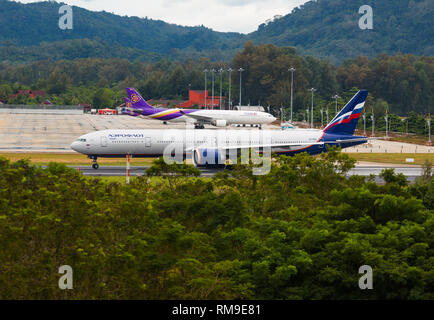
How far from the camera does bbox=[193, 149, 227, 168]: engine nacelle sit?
56.8 meters

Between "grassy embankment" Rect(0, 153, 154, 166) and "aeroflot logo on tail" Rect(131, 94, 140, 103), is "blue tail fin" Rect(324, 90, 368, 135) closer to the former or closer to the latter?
"grassy embankment" Rect(0, 153, 154, 166)

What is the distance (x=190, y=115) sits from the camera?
122188 millimetres

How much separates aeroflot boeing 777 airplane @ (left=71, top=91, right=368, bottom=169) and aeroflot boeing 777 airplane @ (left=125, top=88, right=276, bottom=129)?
58787mm

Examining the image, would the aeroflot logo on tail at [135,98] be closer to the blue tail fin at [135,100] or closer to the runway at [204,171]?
the blue tail fin at [135,100]

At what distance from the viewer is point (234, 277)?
20.1m

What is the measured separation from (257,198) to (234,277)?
11.1 meters

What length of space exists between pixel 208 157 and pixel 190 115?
65894 mm

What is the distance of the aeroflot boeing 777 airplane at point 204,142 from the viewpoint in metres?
58.8

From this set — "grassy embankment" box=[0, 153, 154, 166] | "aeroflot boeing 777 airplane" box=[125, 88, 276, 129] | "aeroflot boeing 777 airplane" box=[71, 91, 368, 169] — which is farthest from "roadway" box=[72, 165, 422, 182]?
"aeroflot boeing 777 airplane" box=[125, 88, 276, 129]

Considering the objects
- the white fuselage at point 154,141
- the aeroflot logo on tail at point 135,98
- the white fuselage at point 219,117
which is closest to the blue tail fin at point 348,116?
the white fuselage at point 154,141

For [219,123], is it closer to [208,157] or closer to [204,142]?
[204,142]

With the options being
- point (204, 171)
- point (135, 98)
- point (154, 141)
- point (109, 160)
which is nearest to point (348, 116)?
point (204, 171)
